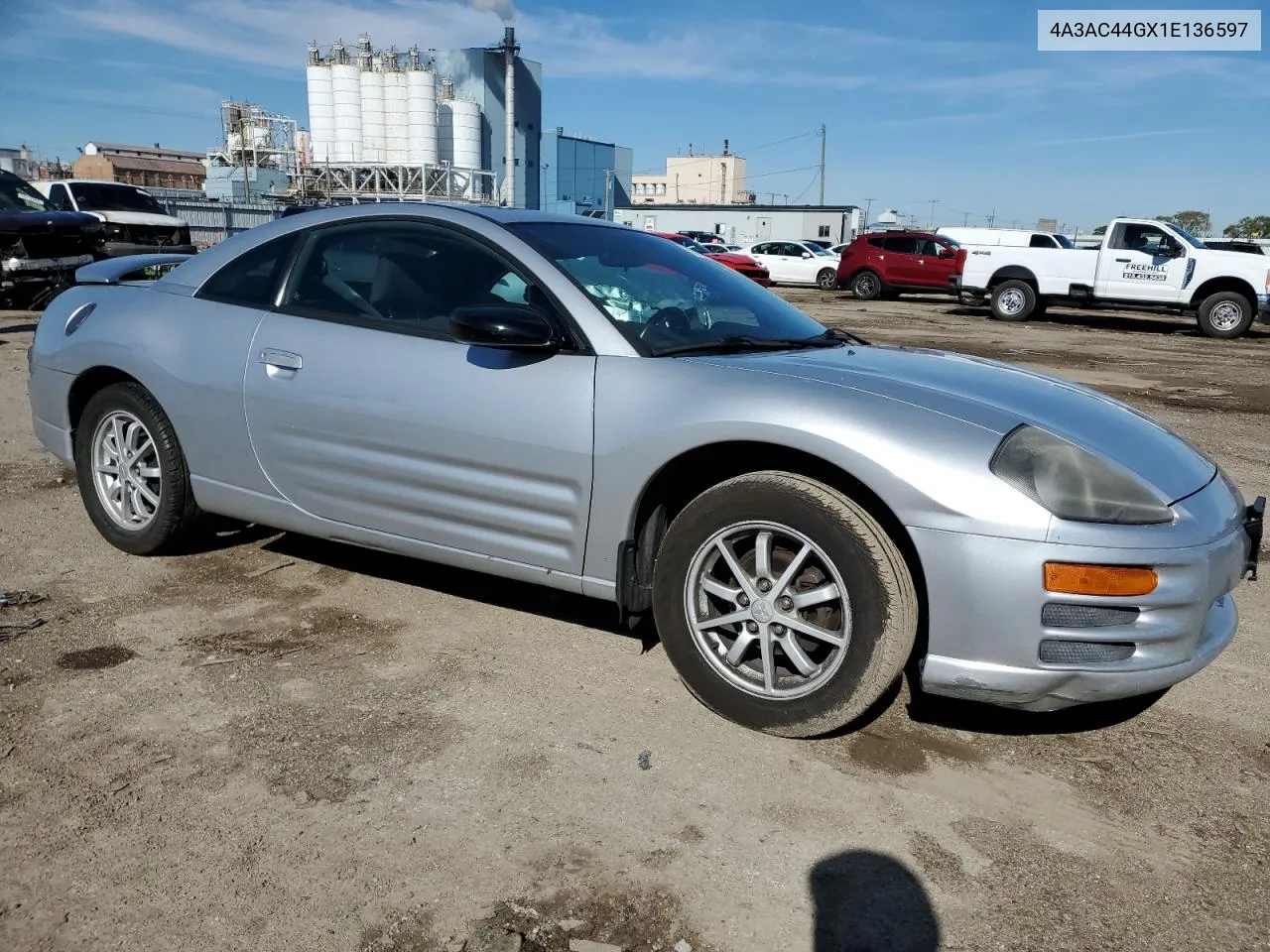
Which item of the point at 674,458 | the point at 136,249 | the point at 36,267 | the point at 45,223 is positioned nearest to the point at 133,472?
the point at 674,458

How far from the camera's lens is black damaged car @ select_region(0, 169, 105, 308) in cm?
1349

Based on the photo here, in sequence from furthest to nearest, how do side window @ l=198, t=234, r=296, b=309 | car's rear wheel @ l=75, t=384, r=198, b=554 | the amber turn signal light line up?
car's rear wheel @ l=75, t=384, r=198, b=554 → side window @ l=198, t=234, r=296, b=309 → the amber turn signal light

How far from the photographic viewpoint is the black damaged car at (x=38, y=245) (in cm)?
1349

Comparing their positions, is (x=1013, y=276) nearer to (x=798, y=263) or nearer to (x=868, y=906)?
(x=798, y=263)

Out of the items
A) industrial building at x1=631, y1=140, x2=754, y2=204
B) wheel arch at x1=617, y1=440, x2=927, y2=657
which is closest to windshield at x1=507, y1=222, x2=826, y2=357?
wheel arch at x1=617, y1=440, x2=927, y2=657

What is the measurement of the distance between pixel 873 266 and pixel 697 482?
23.9 meters

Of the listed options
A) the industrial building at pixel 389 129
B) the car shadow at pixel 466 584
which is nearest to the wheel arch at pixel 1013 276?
the car shadow at pixel 466 584

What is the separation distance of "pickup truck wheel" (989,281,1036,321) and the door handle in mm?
18886

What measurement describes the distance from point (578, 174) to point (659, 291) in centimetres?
7933

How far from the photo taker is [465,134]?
6512cm

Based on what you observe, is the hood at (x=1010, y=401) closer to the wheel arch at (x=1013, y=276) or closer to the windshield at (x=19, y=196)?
the windshield at (x=19, y=196)

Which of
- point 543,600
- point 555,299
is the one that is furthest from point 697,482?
point 543,600

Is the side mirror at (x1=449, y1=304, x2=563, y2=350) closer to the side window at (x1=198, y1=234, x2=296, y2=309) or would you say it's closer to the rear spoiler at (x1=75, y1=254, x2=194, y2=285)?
the side window at (x1=198, y1=234, x2=296, y2=309)

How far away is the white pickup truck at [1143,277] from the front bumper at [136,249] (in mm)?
15288
